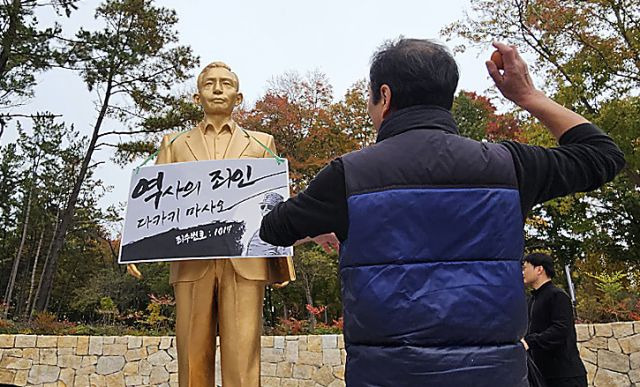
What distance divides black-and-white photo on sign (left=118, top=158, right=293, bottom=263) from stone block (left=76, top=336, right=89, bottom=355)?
6362mm

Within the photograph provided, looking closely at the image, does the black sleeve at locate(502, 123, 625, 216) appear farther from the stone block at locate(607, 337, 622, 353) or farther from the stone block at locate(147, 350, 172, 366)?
the stone block at locate(147, 350, 172, 366)

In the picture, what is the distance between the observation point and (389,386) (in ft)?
4.08

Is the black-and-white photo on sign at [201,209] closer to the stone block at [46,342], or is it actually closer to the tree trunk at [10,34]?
the stone block at [46,342]

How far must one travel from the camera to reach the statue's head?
10.6 ft

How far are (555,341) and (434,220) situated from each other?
2421 mm

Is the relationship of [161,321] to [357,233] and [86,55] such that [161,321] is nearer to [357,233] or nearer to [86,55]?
[86,55]

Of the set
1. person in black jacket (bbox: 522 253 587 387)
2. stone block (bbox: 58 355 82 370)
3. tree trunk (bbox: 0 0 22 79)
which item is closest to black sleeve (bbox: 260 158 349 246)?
person in black jacket (bbox: 522 253 587 387)

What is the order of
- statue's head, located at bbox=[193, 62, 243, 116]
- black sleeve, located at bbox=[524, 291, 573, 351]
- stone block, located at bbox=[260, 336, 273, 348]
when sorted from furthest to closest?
stone block, located at bbox=[260, 336, 273, 348]
black sleeve, located at bbox=[524, 291, 573, 351]
statue's head, located at bbox=[193, 62, 243, 116]

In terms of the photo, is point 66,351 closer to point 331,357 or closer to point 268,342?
point 268,342

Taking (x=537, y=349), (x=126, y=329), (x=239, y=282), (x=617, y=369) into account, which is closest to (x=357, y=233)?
(x=239, y=282)

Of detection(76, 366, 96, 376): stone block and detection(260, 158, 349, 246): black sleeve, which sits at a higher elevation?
detection(260, 158, 349, 246): black sleeve

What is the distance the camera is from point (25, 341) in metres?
8.56

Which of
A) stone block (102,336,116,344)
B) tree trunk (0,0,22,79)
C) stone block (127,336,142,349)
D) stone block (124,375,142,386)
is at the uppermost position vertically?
tree trunk (0,0,22,79)

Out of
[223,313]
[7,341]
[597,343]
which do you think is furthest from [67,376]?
[597,343]
